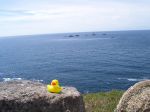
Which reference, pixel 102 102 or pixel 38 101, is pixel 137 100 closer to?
pixel 38 101

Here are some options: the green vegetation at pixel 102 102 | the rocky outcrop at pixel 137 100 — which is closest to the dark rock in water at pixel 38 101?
the rocky outcrop at pixel 137 100

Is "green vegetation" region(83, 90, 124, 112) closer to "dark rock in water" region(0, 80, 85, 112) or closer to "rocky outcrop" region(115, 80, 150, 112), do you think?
"rocky outcrop" region(115, 80, 150, 112)

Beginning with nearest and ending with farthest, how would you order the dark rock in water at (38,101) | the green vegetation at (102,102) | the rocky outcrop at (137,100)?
the dark rock in water at (38,101) → the rocky outcrop at (137,100) → the green vegetation at (102,102)

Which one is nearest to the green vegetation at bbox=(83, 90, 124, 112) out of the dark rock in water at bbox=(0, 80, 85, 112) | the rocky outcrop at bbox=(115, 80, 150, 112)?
the rocky outcrop at bbox=(115, 80, 150, 112)

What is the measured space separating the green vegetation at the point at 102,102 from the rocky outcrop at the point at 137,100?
2723 mm

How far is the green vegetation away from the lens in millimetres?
16625

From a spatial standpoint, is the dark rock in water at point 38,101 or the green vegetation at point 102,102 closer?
the dark rock in water at point 38,101

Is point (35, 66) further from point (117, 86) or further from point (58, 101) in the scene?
point (58, 101)

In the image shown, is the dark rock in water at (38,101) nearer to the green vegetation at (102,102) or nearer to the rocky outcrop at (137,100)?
the rocky outcrop at (137,100)

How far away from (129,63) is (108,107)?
108m

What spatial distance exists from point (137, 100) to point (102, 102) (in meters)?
4.99

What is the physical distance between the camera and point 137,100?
1348cm

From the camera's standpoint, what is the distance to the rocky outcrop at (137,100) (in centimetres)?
1334

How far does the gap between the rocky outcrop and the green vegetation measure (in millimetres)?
2723
